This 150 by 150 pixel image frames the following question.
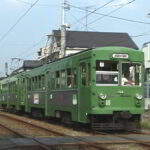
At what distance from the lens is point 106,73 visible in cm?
1794

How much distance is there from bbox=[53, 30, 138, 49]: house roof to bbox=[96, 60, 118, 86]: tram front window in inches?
2056

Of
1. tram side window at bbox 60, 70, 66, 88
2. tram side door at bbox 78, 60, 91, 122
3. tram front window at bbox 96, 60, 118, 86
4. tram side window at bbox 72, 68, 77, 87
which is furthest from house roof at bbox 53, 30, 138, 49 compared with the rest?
tram front window at bbox 96, 60, 118, 86

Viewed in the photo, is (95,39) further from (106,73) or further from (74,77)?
(106,73)

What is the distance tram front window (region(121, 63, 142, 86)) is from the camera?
60.0ft

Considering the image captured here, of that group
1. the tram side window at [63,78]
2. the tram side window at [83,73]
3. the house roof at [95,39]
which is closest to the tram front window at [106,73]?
the tram side window at [83,73]

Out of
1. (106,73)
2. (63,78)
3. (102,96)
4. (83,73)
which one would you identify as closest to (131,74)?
(106,73)

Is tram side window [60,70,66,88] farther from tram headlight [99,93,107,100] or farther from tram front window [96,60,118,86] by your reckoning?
tram headlight [99,93,107,100]

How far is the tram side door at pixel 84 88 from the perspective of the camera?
59.3ft

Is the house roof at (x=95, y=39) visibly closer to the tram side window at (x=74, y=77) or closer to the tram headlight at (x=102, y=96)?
the tram side window at (x=74, y=77)

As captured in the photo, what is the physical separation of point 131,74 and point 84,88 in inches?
71.4

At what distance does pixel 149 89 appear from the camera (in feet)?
117

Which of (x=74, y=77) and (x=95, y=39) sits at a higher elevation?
(x=95, y=39)

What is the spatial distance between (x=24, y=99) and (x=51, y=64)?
27.3ft

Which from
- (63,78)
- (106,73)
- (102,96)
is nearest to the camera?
(102,96)
